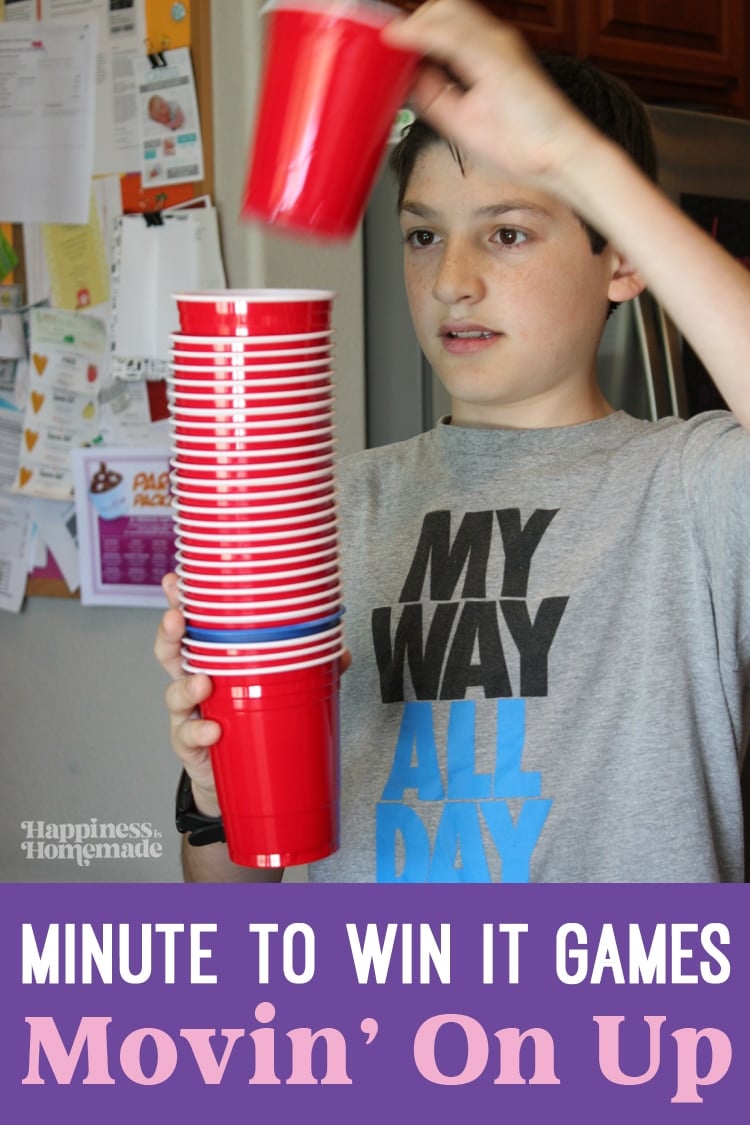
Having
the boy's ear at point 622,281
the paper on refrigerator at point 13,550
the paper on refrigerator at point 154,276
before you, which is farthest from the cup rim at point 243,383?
the paper on refrigerator at point 13,550

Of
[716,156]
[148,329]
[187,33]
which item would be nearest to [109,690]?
[148,329]

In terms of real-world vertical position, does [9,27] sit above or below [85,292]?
above

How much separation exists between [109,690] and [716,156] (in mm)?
1343

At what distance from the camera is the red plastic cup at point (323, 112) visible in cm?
78

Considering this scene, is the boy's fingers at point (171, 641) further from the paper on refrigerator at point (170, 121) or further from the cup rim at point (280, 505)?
the paper on refrigerator at point (170, 121)

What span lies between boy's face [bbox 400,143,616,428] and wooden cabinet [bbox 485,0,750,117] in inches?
43.3

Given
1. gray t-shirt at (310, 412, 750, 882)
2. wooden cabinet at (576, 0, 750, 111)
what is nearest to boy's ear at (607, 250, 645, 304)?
gray t-shirt at (310, 412, 750, 882)

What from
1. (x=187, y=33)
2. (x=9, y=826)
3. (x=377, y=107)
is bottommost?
(x=9, y=826)

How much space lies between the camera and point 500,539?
1.14 metres

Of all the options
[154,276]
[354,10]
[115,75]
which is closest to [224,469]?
[354,10]

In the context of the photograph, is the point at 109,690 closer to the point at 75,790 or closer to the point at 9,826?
the point at 75,790

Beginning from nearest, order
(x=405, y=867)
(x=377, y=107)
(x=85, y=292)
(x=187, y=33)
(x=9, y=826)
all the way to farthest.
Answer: (x=377, y=107) < (x=405, y=867) < (x=187, y=33) < (x=85, y=292) < (x=9, y=826)

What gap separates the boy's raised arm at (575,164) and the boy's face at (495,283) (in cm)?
27

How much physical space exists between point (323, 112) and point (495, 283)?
0.35 metres
